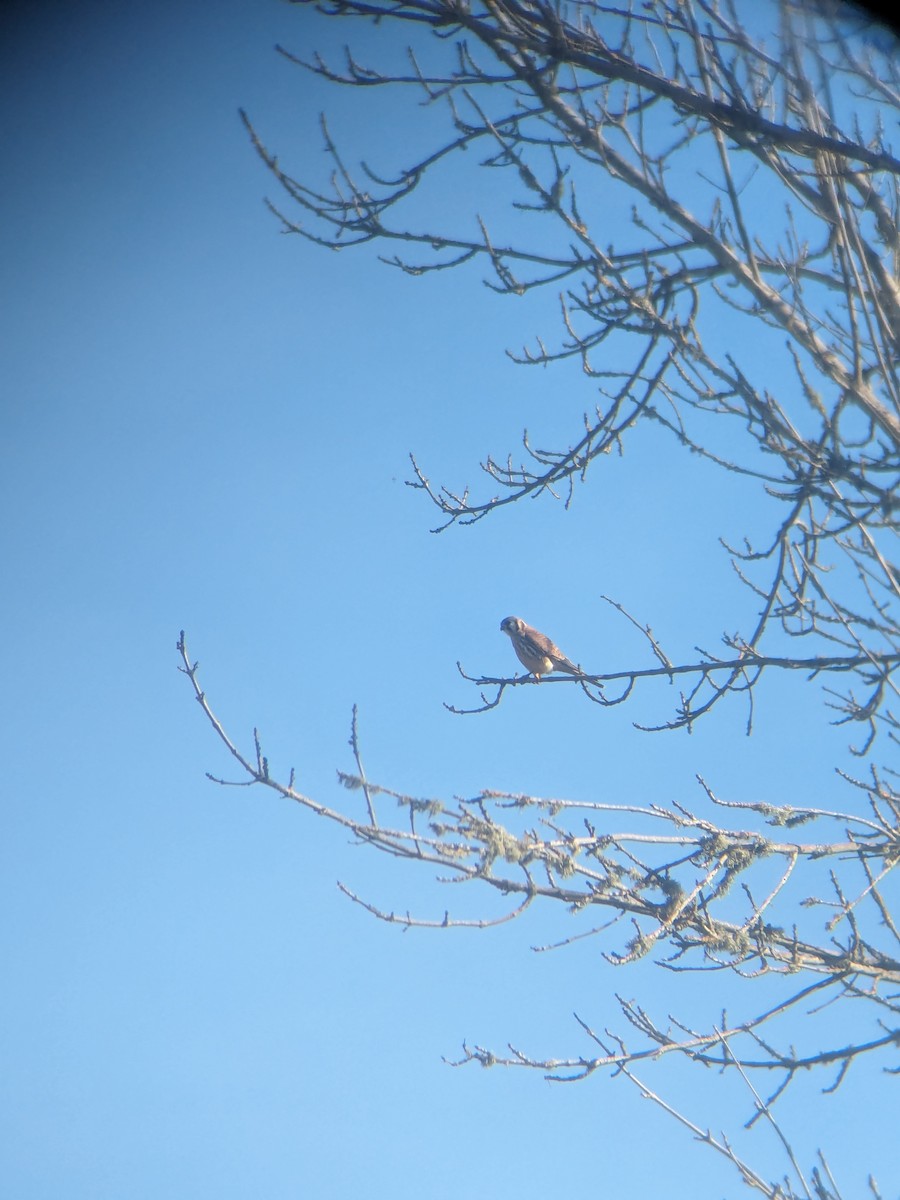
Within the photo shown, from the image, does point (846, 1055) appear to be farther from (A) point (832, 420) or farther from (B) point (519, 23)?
(B) point (519, 23)

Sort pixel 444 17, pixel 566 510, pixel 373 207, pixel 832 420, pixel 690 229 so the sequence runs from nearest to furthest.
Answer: pixel 832 420 → pixel 444 17 → pixel 690 229 → pixel 373 207 → pixel 566 510

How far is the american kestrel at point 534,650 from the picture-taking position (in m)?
9.55

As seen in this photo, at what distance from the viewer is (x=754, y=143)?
3.40 meters

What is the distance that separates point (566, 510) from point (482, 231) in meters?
1.05

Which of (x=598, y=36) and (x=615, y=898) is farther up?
(x=598, y=36)

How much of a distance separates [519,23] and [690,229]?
0.83m

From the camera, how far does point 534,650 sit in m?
9.70

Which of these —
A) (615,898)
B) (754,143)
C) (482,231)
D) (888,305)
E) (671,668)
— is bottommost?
(615,898)

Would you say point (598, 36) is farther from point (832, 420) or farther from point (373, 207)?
point (832, 420)

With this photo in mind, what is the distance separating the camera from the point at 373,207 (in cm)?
416

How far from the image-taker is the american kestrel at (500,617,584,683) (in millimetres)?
9555

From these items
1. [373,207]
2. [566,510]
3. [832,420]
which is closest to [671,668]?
[566,510]

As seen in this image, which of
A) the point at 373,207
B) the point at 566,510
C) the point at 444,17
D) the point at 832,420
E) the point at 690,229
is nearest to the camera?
the point at 832,420

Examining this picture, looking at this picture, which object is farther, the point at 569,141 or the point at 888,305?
the point at 569,141
